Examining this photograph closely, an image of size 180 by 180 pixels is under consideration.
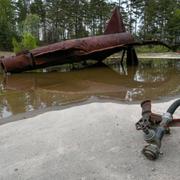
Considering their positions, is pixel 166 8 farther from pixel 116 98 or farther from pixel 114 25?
pixel 116 98

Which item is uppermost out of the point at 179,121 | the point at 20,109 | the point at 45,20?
the point at 45,20

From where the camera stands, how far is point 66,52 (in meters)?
12.2

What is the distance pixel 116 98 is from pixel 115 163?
3.59m

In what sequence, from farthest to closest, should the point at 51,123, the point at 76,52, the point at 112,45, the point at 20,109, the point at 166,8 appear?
1. the point at 166,8
2. the point at 112,45
3. the point at 76,52
4. the point at 20,109
5. the point at 51,123

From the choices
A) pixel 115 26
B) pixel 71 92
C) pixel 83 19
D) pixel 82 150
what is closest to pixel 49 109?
pixel 71 92

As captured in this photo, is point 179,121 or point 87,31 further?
point 87,31

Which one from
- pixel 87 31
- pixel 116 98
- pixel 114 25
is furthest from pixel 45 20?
pixel 116 98

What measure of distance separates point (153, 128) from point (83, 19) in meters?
39.2

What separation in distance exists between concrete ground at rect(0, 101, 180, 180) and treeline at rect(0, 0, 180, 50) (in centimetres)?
2997

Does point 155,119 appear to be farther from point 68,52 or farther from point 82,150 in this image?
point 68,52

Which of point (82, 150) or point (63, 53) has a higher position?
point (63, 53)

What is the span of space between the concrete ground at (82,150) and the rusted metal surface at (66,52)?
7.36 metres

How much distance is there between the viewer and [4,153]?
3.41 metres

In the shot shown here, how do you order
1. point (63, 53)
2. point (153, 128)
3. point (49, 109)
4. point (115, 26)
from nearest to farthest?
point (153, 128) → point (49, 109) → point (63, 53) → point (115, 26)
